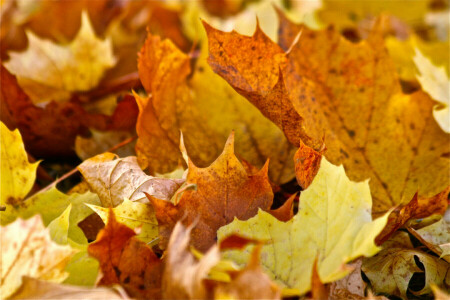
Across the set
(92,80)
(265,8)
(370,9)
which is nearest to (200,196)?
(92,80)

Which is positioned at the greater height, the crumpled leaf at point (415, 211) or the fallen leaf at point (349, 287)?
the crumpled leaf at point (415, 211)

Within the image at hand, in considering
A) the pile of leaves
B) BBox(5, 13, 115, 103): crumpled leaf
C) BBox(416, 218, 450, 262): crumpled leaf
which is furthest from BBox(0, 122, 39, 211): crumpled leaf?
BBox(416, 218, 450, 262): crumpled leaf

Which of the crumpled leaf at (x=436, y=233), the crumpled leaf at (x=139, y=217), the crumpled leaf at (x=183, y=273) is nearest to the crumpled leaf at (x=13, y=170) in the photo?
the crumpled leaf at (x=139, y=217)

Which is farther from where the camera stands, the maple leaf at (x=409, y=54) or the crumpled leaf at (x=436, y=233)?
the maple leaf at (x=409, y=54)

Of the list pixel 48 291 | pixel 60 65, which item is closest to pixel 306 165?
pixel 48 291

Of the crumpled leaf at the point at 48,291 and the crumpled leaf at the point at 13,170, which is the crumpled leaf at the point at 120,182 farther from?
the crumpled leaf at the point at 48,291

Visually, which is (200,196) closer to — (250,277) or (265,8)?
(250,277)

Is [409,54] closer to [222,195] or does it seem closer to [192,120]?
[192,120]

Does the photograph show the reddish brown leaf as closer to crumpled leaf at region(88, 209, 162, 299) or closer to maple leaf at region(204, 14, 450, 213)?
maple leaf at region(204, 14, 450, 213)
